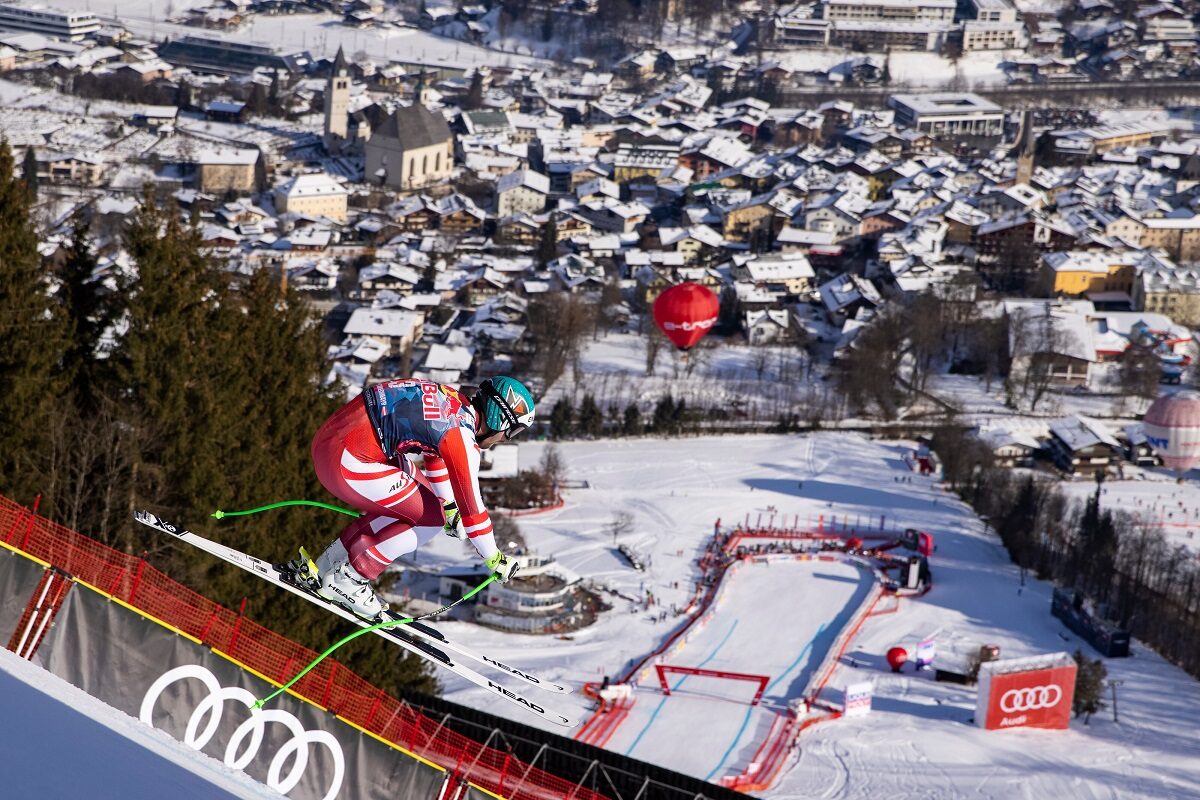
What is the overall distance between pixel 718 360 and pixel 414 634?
2018cm

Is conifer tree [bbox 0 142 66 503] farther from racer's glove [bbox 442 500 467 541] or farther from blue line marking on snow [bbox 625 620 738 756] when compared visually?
blue line marking on snow [bbox 625 620 738 756]

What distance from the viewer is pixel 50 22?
44281 mm

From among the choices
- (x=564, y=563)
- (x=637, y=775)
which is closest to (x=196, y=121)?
(x=564, y=563)

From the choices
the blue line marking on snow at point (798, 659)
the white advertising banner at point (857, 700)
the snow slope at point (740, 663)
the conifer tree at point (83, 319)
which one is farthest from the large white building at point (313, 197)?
the conifer tree at point (83, 319)

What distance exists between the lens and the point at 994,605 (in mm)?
15570

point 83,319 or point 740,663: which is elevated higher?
point 83,319

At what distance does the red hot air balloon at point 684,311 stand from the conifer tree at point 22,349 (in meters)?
11.0

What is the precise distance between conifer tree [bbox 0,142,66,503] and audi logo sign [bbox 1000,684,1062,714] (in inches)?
293

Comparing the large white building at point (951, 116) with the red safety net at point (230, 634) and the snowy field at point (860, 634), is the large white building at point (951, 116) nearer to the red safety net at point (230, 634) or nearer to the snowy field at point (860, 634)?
the snowy field at point (860, 634)

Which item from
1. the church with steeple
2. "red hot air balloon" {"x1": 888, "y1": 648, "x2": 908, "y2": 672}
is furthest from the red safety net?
the church with steeple

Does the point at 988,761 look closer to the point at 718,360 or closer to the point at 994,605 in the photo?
the point at 994,605

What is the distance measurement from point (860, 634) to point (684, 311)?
557cm

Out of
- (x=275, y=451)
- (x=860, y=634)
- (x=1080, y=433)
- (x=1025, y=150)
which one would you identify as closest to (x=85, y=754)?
(x=275, y=451)

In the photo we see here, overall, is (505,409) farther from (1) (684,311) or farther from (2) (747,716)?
(1) (684,311)
